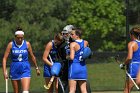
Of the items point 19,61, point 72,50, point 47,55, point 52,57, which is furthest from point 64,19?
point 72,50

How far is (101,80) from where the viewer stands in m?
22.0

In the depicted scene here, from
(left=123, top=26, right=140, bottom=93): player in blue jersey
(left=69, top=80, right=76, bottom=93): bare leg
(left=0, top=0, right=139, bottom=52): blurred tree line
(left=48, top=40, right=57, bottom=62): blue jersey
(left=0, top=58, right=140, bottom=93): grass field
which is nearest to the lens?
(left=69, top=80, right=76, bottom=93): bare leg

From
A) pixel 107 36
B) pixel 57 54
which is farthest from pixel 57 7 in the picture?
pixel 57 54

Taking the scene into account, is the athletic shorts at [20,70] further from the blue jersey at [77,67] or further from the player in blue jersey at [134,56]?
the player in blue jersey at [134,56]

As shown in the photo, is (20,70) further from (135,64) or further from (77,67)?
(135,64)

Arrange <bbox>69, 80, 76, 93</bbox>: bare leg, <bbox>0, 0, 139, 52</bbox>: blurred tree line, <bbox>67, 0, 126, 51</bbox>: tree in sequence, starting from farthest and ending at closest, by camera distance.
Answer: <bbox>67, 0, 126, 51</bbox>: tree, <bbox>0, 0, 139, 52</bbox>: blurred tree line, <bbox>69, 80, 76, 93</bbox>: bare leg

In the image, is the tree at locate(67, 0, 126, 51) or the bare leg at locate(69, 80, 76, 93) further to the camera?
the tree at locate(67, 0, 126, 51)

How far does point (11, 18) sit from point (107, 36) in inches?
300

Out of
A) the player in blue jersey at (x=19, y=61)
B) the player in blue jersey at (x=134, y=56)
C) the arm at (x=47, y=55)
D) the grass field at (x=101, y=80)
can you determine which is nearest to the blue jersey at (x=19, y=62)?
the player in blue jersey at (x=19, y=61)

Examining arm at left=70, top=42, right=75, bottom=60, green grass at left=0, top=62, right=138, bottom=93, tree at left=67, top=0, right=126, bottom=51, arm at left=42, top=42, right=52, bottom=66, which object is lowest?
green grass at left=0, top=62, right=138, bottom=93

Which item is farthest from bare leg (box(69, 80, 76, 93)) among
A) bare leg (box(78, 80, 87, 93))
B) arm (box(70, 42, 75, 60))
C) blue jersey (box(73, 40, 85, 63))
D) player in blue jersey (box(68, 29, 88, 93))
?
arm (box(70, 42, 75, 60))

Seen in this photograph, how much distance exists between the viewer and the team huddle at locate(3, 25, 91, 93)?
11.6 metres

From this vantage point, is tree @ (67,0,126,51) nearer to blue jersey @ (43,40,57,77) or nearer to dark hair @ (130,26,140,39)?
blue jersey @ (43,40,57,77)

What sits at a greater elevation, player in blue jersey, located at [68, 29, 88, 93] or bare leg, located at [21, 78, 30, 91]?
player in blue jersey, located at [68, 29, 88, 93]
